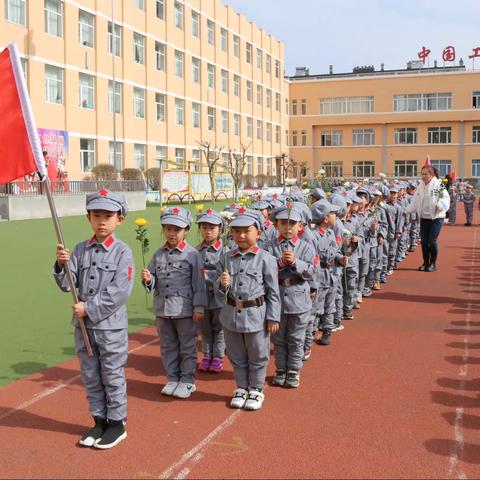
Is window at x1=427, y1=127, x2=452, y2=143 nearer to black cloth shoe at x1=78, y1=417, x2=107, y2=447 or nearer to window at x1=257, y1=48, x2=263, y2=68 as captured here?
window at x1=257, y1=48, x2=263, y2=68

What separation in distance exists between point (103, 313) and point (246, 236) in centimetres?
140

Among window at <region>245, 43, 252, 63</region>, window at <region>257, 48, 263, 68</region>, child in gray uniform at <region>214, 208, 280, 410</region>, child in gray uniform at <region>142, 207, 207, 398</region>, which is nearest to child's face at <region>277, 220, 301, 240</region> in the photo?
child in gray uniform at <region>214, 208, 280, 410</region>

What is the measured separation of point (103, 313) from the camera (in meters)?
4.43

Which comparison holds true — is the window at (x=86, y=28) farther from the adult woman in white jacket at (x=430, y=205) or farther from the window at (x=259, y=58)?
the window at (x=259, y=58)

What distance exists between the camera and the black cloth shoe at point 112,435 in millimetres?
4352

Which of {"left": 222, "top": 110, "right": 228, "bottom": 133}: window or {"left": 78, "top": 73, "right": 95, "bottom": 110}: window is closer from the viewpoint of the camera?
{"left": 78, "top": 73, "right": 95, "bottom": 110}: window

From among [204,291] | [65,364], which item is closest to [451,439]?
[204,291]

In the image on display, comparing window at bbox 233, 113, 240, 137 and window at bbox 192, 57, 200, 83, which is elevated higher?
window at bbox 192, 57, 200, 83

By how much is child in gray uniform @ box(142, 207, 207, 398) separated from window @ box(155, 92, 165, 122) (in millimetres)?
34871

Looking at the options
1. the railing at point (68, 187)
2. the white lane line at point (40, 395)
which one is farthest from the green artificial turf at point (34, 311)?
the railing at point (68, 187)

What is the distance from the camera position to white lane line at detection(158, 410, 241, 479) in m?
3.99

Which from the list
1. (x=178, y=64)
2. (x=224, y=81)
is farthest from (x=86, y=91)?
(x=224, y=81)

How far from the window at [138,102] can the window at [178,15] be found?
6.29 m

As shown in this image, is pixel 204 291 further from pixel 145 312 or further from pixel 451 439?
pixel 145 312
